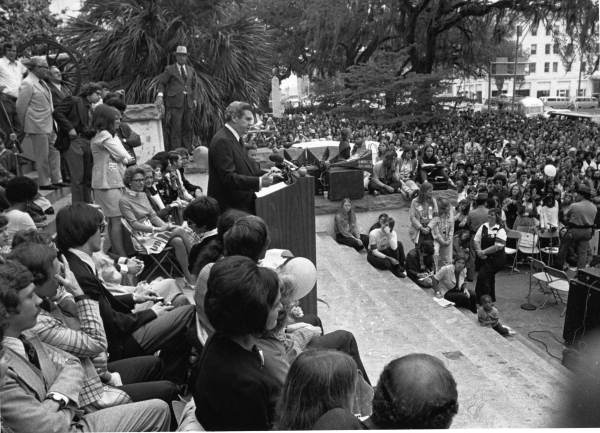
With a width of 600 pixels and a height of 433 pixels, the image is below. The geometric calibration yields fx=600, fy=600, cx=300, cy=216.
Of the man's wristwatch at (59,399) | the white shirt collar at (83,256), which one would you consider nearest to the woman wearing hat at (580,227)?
the white shirt collar at (83,256)

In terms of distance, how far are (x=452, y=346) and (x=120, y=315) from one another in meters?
2.91

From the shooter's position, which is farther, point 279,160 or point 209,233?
point 279,160

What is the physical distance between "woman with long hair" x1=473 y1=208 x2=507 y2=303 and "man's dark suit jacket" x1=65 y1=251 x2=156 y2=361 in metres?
5.87

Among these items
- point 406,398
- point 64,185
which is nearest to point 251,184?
point 406,398

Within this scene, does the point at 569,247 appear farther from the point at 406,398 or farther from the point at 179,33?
the point at 406,398

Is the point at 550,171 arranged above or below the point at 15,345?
below

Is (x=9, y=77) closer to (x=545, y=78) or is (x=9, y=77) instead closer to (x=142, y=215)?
(x=142, y=215)

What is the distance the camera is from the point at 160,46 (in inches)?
433

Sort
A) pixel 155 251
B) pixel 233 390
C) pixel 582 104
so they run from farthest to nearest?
pixel 582 104
pixel 155 251
pixel 233 390

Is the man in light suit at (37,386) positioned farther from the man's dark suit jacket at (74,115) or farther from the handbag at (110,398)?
the man's dark suit jacket at (74,115)

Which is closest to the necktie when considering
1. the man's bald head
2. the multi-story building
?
the man's bald head

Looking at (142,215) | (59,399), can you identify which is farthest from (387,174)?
(59,399)

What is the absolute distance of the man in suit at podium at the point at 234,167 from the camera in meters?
4.01

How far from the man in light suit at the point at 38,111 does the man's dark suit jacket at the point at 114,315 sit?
3.84 meters
